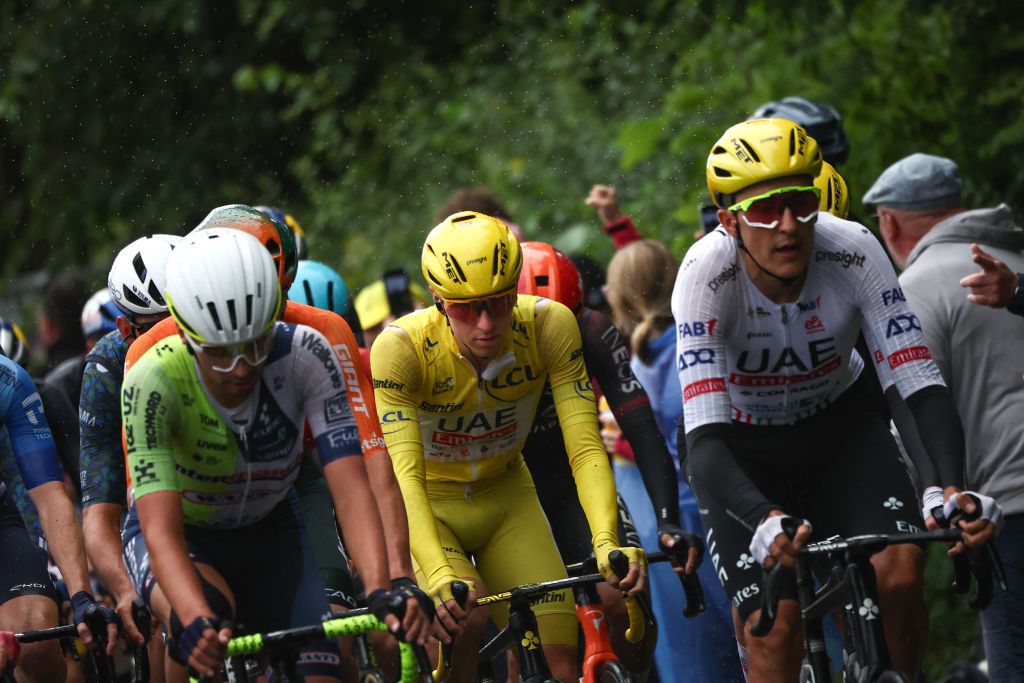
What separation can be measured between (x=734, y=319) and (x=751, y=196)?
0.45 metres

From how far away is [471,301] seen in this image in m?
6.34

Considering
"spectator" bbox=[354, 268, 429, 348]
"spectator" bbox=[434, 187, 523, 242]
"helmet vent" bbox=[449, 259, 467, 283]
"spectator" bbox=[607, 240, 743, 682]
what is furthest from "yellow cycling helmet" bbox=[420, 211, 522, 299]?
"spectator" bbox=[354, 268, 429, 348]

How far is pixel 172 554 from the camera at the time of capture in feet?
16.7

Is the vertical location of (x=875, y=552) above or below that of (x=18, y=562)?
below

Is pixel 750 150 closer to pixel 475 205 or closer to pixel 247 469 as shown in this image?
pixel 247 469

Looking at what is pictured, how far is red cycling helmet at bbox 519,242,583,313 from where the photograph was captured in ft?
24.5

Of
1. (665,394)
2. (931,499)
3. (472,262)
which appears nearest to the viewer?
(931,499)

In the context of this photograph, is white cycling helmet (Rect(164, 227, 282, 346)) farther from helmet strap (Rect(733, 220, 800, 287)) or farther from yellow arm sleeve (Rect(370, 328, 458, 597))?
helmet strap (Rect(733, 220, 800, 287))

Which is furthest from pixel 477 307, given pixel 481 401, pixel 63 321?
pixel 63 321

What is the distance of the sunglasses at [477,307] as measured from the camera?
251 inches

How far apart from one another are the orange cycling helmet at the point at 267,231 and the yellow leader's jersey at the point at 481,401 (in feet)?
1.69

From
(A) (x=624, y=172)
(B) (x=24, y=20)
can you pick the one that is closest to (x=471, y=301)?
(A) (x=624, y=172)

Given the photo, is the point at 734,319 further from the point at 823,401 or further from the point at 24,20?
the point at 24,20

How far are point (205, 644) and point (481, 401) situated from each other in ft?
7.14
